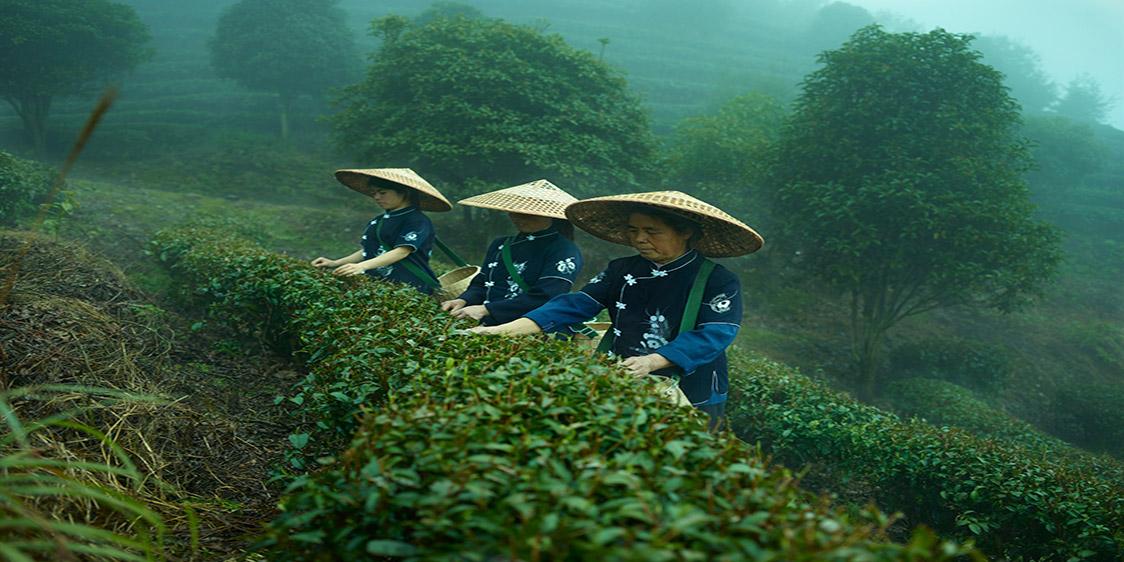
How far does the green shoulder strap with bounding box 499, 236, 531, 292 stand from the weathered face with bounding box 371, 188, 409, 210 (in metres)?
1.27

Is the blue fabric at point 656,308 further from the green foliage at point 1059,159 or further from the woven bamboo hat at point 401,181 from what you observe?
the green foliage at point 1059,159

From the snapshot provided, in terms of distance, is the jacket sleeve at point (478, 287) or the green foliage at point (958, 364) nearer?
the jacket sleeve at point (478, 287)

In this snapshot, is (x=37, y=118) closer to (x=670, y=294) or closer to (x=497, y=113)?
(x=497, y=113)

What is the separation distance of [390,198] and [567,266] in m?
1.96

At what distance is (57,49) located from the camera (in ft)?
66.0

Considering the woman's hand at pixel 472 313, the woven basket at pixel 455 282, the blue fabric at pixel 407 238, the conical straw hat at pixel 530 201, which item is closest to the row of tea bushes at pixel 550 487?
the woman's hand at pixel 472 313

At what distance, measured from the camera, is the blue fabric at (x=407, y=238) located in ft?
18.4

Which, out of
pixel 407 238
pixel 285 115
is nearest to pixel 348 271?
pixel 407 238

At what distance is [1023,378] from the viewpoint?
15625mm

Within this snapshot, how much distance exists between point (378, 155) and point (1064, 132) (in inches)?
1213

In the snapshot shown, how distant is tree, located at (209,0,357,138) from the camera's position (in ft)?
98.4

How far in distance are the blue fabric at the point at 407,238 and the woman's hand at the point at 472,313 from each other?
1527 millimetres

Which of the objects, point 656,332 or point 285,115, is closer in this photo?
point 656,332

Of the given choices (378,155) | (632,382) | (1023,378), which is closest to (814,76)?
(1023,378)
